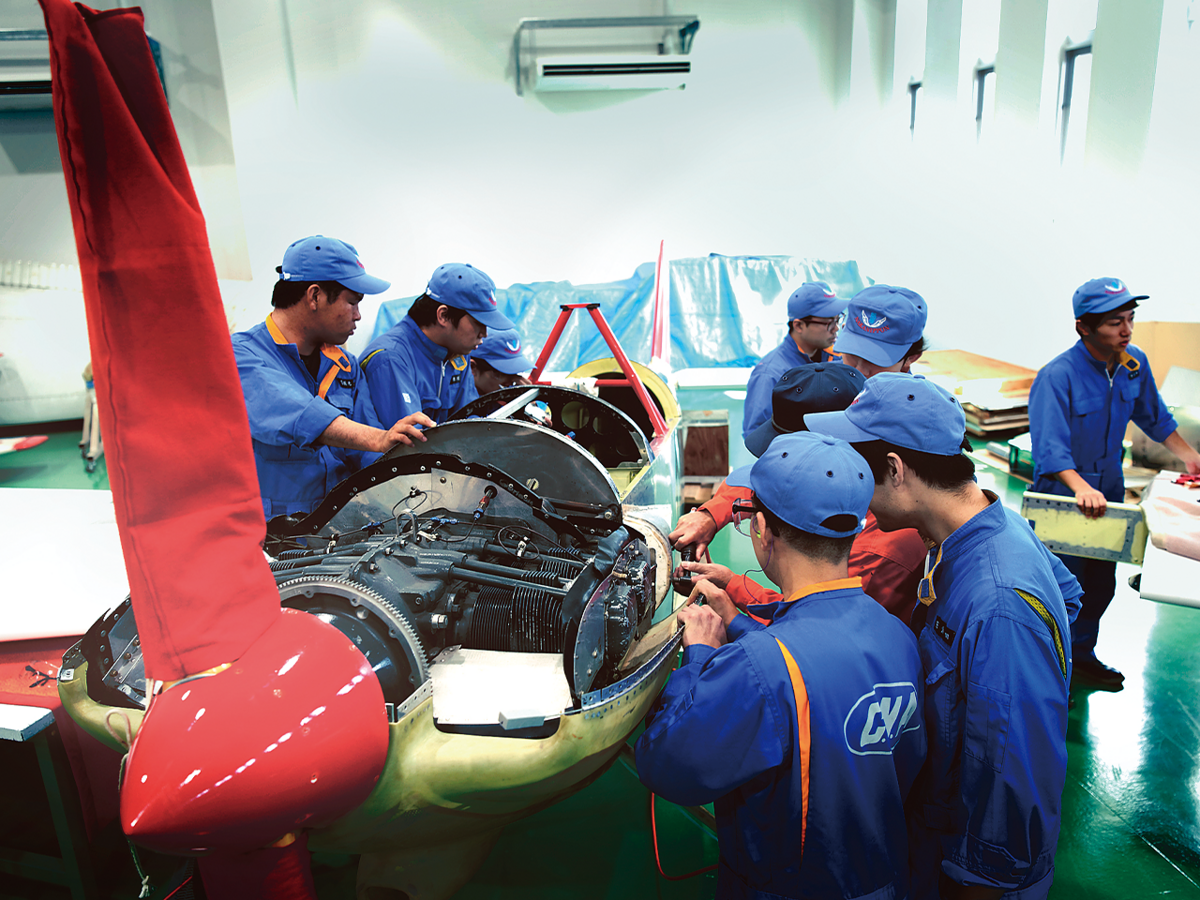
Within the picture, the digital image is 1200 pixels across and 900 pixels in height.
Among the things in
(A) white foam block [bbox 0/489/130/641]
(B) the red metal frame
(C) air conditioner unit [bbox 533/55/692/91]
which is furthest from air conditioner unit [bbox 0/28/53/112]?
(B) the red metal frame

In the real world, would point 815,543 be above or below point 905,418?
below

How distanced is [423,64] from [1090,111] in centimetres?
799

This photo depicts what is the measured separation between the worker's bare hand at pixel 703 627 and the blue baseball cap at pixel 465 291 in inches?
80.0

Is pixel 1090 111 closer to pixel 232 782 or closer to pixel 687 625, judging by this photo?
pixel 687 625

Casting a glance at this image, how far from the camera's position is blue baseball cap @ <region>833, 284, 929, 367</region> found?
9.43 feet

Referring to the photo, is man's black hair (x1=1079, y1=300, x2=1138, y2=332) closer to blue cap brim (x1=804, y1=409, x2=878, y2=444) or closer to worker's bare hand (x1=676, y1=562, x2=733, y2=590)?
blue cap brim (x1=804, y1=409, x2=878, y2=444)

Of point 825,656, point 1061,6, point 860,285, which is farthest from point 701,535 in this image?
point 860,285

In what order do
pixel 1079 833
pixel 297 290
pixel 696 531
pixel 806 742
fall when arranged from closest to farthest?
1. pixel 806 742
2. pixel 696 531
3. pixel 1079 833
4. pixel 297 290

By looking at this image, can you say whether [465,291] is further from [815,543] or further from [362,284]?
[815,543]

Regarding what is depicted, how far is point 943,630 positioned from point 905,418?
1.57 feet

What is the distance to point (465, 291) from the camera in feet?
10.3

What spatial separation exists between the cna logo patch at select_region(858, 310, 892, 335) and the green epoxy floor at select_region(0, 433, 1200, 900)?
193 centimetres

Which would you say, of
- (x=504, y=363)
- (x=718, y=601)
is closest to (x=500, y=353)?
(x=504, y=363)

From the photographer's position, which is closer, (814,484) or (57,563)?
(814,484)
